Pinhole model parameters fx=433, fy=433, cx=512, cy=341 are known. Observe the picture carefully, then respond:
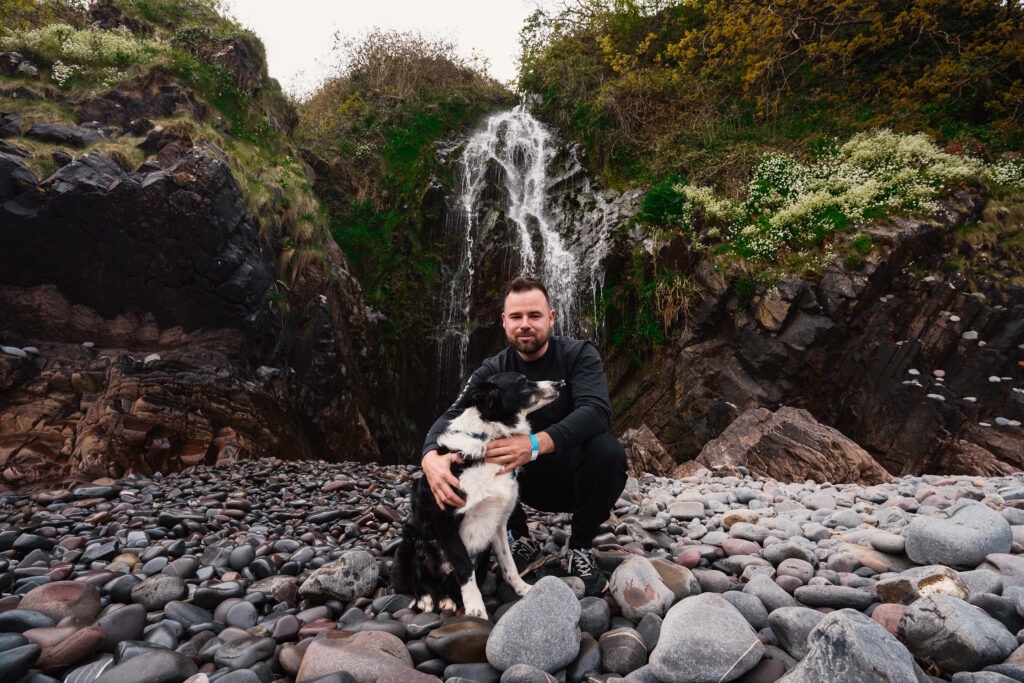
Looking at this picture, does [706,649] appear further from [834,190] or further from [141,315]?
[834,190]

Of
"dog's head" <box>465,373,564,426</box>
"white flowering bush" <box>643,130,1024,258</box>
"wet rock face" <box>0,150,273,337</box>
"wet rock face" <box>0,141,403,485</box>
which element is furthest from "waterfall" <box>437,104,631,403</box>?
"dog's head" <box>465,373,564,426</box>

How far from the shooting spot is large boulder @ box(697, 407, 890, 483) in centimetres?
602

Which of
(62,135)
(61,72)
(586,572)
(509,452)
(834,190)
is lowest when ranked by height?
(586,572)

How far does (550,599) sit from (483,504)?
65 cm

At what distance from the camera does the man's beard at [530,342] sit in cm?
338

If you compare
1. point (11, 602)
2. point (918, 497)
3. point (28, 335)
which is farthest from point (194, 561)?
point (918, 497)

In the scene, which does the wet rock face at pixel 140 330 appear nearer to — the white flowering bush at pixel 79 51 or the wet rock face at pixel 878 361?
the white flowering bush at pixel 79 51

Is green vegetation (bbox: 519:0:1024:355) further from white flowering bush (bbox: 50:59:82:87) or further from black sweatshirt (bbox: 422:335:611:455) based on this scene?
white flowering bush (bbox: 50:59:82:87)

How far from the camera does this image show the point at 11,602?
264cm

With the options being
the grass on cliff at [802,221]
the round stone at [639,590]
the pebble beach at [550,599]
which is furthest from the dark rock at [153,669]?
the grass on cliff at [802,221]

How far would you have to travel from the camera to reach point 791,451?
6.38 meters

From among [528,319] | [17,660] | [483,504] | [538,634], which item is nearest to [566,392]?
[528,319]

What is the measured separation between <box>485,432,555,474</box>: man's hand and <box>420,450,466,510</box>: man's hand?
8.3 inches

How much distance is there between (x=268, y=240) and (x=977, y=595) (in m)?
10.2
